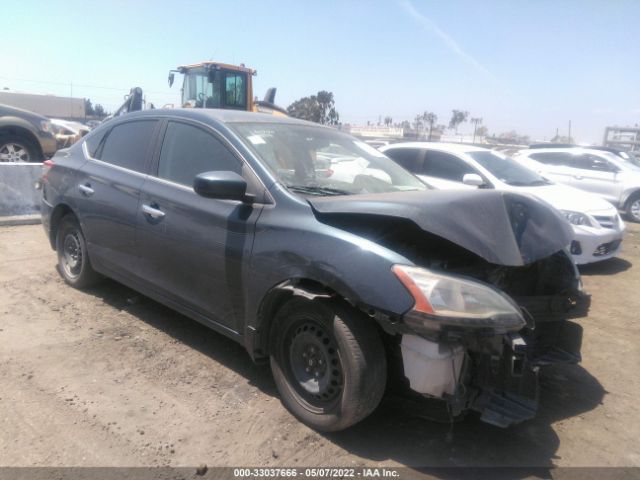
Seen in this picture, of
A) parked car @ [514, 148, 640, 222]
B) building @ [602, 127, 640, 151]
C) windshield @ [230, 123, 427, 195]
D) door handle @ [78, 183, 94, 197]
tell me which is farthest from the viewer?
building @ [602, 127, 640, 151]

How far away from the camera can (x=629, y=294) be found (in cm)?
595

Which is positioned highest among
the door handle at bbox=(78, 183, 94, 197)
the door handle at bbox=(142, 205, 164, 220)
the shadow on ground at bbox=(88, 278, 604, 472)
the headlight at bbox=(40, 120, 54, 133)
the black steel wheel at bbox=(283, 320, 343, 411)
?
the headlight at bbox=(40, 120, 54, 133)

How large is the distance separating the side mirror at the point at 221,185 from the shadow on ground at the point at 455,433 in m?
1.27

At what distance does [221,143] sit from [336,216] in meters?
1.13

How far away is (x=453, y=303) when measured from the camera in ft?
8.06

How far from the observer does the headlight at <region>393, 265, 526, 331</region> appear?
241cm

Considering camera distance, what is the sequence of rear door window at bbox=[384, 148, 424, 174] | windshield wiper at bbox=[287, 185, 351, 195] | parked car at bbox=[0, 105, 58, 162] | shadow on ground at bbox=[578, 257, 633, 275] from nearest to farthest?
1. windshield wiper at bbox=[287, 185, 351, 195]
2. shadow on ground at bbox=[578, 257, 633, 275]
3. rear door window at bbox=[384, 148, 424, 174]
4. parked car at bbox=[0, 105, 58, 162]

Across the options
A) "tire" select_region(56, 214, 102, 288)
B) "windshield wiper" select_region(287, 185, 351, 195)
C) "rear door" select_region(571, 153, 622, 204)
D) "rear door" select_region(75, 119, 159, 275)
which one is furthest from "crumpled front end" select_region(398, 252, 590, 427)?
"rear door" select_region(571, 153, 622, 204)

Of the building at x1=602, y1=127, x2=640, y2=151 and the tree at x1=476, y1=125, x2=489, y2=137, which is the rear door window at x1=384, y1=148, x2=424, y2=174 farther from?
the tree at x1=476, y1=125, x2=489, y2=137

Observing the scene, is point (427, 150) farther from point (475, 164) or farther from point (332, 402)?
point (332, 402)

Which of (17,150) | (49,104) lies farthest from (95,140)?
(49,104)

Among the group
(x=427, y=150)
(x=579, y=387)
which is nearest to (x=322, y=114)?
(x=427, y=150)

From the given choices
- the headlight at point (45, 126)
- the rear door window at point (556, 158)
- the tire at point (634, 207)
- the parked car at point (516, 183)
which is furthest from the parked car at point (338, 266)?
the tire at point (634, 207)

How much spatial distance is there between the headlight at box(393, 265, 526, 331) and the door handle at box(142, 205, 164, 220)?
1.91m
